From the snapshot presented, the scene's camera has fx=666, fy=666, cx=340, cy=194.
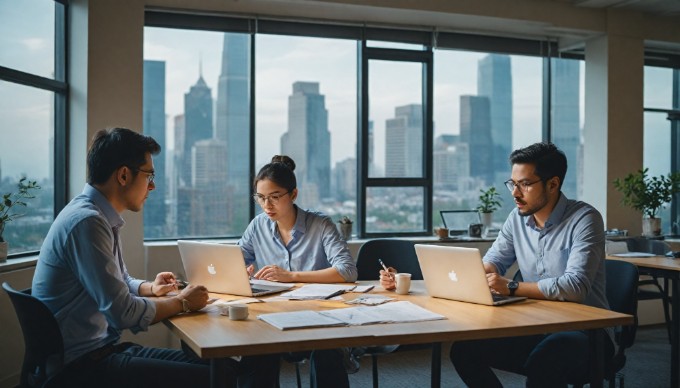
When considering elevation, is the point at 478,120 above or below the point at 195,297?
above

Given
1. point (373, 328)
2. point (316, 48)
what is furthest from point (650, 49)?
point (373, 328)

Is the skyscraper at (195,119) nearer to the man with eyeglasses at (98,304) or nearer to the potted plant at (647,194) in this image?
the man with eyeglasses at (98,304)

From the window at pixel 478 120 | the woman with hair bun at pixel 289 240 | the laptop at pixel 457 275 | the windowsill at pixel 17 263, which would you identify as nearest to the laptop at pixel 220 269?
the woman with hair bun at pixel 289 240

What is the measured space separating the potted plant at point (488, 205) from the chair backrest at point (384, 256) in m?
2.16

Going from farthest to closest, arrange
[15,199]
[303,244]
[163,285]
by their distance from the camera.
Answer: [15,199] → [303,244] → [163,285]

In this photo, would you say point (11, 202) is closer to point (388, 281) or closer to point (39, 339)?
point (39, 339)

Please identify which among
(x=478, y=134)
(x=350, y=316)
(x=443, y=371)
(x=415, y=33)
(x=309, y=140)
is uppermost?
(x=415, y=33)

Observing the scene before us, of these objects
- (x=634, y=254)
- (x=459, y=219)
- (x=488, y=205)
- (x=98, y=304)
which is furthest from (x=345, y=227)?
(x=98, y=304)

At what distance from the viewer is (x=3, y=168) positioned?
4.04 meters

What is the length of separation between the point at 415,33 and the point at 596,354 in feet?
13.0

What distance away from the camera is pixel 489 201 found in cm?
593

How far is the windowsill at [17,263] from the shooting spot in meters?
3.78

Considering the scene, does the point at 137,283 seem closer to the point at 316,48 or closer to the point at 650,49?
the point at 316,48

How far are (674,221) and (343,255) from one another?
4843 millimetres
